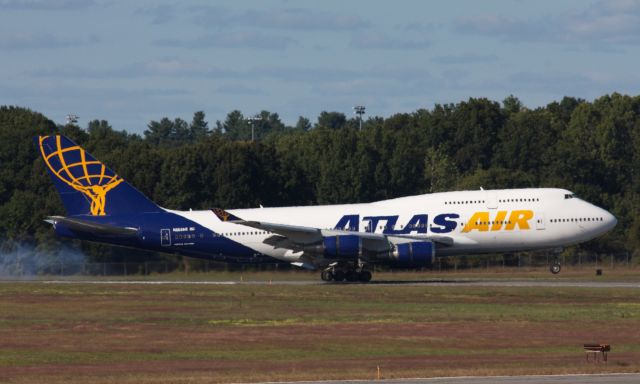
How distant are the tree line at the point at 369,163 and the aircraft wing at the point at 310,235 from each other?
2260cm

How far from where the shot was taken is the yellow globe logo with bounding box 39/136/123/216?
219 ft

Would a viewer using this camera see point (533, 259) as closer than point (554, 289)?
No

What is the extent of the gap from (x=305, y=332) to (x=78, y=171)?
28.9 m

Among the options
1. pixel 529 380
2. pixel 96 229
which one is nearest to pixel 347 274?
pixel 96 229

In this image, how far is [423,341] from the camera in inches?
1539

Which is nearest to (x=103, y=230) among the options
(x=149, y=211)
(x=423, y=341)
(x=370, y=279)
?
(x=149, y=211)

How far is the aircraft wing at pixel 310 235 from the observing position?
61750 mm

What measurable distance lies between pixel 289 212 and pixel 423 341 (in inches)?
1065

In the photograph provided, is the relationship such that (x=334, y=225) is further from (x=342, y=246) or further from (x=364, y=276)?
(x=364, y=276)

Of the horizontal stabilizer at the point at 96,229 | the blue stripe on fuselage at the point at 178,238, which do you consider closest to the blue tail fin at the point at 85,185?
the blue stripe on fuselage at the point at 178,238

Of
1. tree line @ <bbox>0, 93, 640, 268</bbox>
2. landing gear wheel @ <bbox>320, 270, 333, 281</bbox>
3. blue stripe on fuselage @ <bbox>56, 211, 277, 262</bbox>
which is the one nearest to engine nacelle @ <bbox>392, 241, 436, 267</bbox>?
landing gear wheel @ <bbox>320, 270, 333, 281</bbox>

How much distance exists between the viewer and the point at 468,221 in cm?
6281

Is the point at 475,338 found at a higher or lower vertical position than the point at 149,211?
lower

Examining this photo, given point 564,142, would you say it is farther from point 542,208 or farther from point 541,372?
point 541,372
